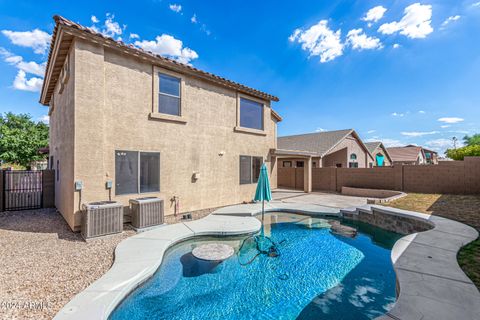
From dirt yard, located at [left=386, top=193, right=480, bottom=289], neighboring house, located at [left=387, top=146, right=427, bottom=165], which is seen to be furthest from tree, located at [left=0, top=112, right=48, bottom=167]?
neighboring house, located at [left=387, top=146, right=427, bottom=165]

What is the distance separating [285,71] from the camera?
17.2 metres

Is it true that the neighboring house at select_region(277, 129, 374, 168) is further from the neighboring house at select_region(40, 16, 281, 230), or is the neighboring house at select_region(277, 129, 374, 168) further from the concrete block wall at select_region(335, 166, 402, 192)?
the neighboring house at select_region(40, 16, 281, 230)

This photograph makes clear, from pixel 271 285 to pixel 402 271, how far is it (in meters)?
2.75

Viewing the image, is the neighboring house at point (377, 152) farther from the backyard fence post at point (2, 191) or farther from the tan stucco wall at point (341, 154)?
the backyard fence post at point (2, 191)

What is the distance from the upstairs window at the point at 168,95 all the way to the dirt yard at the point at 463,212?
33.2 ft

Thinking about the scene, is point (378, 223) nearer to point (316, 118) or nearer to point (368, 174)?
point (368, 174)

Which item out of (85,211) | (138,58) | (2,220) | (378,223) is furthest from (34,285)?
(378,223)

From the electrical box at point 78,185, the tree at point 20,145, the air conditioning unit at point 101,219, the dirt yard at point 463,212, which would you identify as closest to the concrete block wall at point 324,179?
the dirt yard at point 463,212

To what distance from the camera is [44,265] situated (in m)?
4.82

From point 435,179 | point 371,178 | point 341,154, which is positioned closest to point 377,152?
point 341,154

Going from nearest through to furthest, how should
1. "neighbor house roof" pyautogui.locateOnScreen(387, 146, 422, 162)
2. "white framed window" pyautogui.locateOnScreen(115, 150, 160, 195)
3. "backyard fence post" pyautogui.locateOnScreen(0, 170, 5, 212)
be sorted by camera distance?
"white framed window" pyautogui.locateOnScreen(115, 150, 160, 195), "backyard fence post" pyautogui.locateOnScreen(0, 170, 5, 212), "neighbor house roof" pyautogui.locateOnScreen(387, 146, 422, 162)

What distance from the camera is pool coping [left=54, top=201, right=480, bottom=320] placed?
126 inches

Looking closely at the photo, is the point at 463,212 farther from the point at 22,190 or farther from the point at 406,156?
the point at 406,156

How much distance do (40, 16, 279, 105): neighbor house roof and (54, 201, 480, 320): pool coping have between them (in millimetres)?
6543
